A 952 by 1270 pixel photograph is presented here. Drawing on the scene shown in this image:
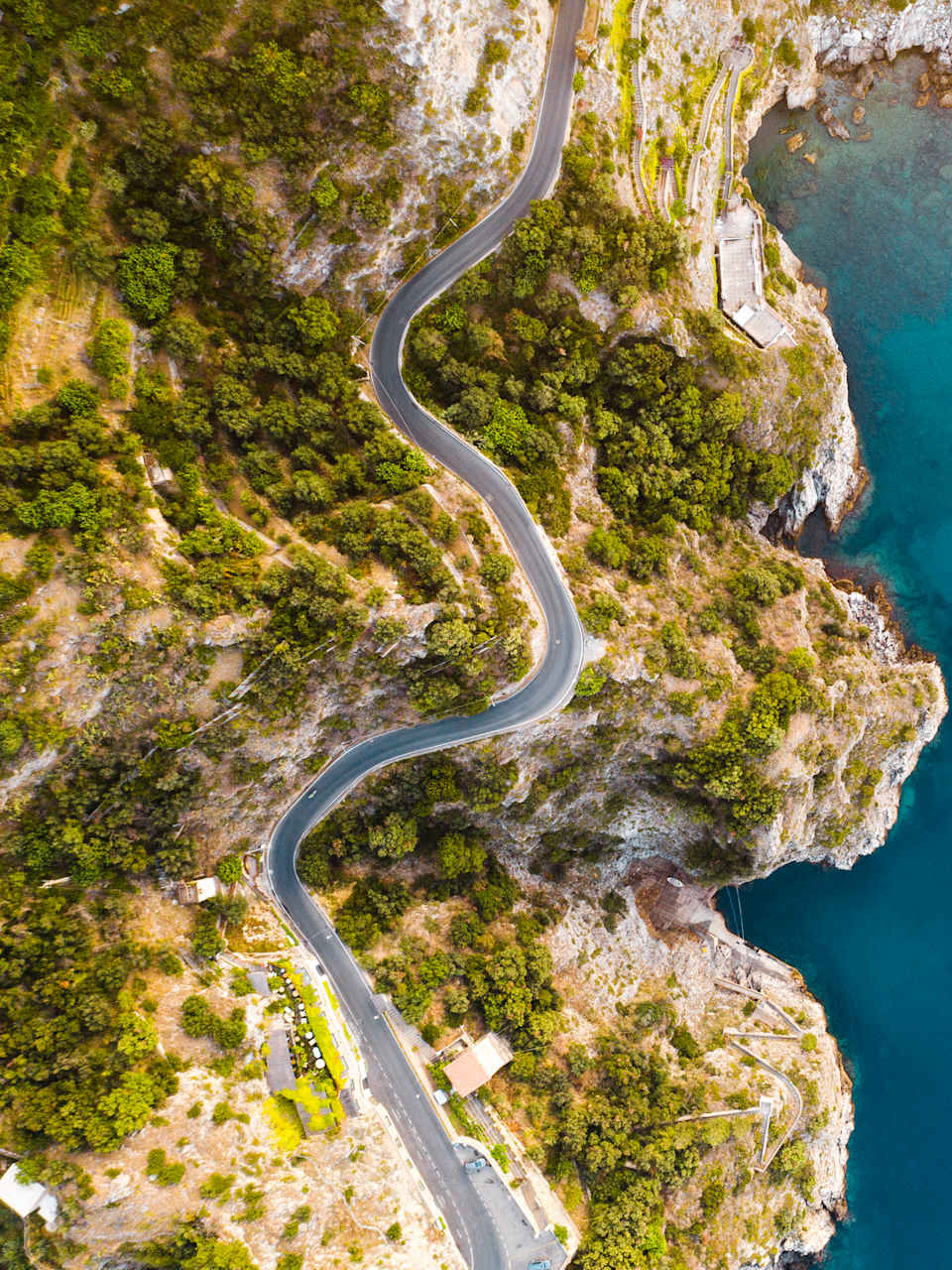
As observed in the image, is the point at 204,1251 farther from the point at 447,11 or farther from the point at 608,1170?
the point at 447,11

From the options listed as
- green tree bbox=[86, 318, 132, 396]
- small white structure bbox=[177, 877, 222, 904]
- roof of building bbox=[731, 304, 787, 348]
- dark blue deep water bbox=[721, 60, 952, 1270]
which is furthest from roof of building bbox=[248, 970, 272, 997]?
roof of building bbox=[731, 304, 787, 348]

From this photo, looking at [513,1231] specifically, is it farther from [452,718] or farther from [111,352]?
[111,352]

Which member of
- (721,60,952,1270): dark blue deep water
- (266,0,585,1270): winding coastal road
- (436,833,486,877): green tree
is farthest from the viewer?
(721,60,952,1270): dark blue deep water

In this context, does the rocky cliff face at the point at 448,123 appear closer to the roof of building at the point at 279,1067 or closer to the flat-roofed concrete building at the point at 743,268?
the flat-roofed concrete building at the point at 743,268

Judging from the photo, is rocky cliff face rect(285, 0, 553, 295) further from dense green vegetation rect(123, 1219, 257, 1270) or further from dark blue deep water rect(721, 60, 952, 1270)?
dense green vegetation rect(123, 1219, 257, 1270)

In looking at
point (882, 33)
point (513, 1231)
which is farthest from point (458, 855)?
point (882, 33)

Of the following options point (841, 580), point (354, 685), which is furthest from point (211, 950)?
Answer: point (841, 580)
